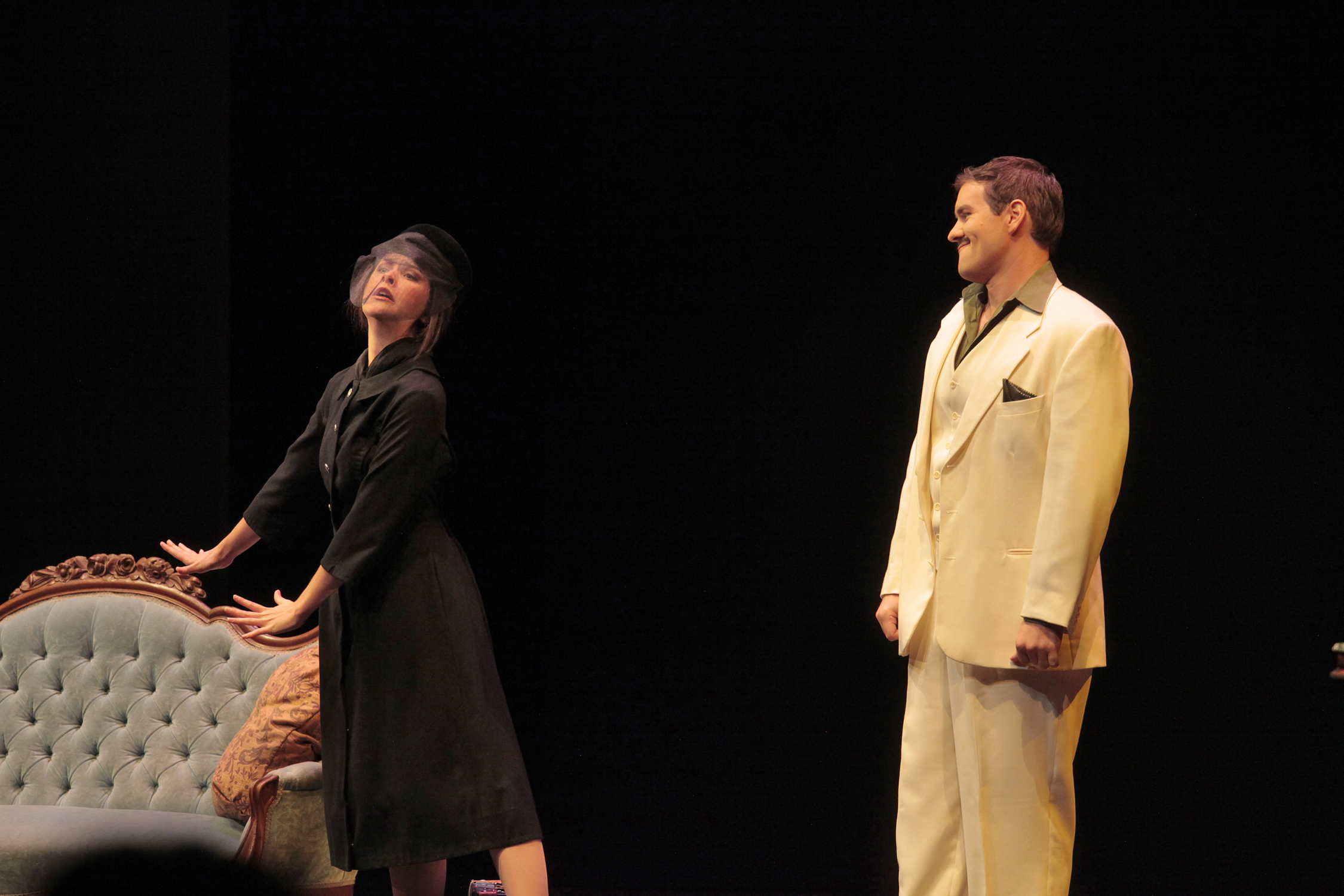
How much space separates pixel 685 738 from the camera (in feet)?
11.5

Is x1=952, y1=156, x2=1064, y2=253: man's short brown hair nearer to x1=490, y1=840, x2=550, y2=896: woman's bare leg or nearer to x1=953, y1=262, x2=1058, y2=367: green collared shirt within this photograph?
x1=953, y1=262, x2=1058, y2=367: green collared shirt

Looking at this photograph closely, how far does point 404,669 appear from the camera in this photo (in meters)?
2.27

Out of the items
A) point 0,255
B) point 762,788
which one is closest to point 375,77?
point 0,255

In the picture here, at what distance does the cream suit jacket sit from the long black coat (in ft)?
2.79

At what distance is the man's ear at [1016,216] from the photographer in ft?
7.44

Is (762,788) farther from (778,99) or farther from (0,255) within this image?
(0,255)

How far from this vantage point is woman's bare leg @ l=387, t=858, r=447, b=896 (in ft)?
7.73

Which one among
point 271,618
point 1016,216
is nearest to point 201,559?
point 271,618

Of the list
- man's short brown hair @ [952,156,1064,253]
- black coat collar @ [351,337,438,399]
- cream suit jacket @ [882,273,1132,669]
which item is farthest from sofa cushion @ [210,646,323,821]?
man's short brown hair @ [952,156,1064,253]

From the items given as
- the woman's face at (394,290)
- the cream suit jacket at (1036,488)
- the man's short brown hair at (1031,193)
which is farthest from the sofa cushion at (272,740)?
the man's short brown hair at (1031,193)

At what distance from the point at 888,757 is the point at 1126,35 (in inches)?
84.5

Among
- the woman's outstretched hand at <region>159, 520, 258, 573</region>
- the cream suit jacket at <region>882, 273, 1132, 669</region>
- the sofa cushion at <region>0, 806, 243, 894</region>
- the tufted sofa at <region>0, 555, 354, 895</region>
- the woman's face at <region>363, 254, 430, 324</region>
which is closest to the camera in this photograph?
the cream suit jacket at <region>882, 273, 1132, 669</region>

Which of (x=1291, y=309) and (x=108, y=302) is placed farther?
(x=108, y=302)

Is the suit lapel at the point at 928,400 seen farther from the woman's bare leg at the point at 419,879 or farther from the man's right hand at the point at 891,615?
the woman's bare leg at the point at 419,879
